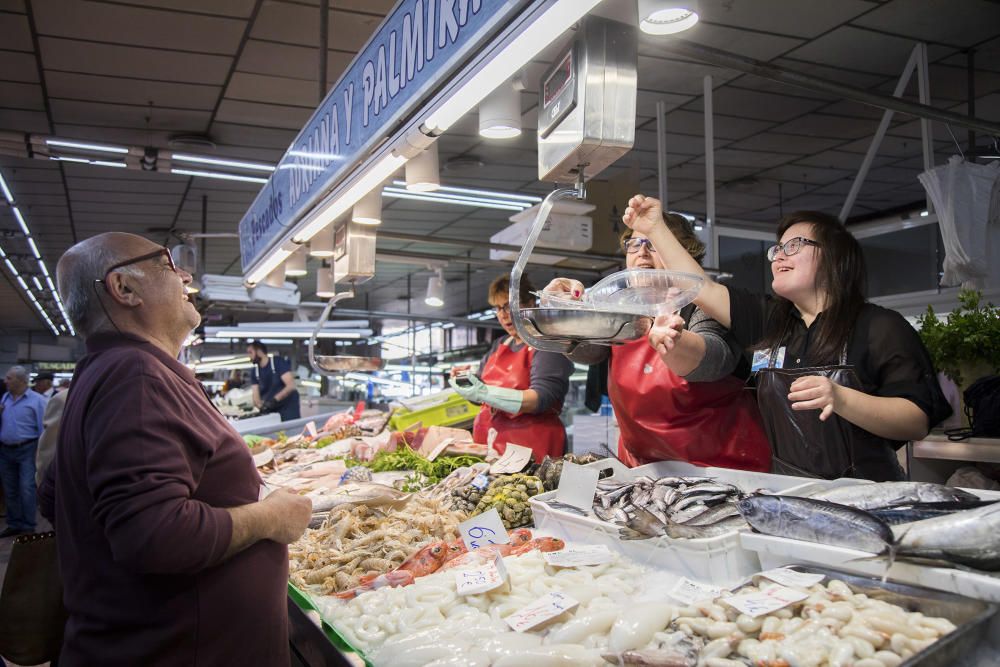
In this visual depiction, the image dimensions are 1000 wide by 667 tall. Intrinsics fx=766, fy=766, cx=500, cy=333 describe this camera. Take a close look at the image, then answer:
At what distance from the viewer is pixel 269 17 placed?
554 cm

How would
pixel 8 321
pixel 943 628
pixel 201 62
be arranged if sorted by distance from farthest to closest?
1. pixel 8 321
2. pixel 201 62
3. pixel 943 628

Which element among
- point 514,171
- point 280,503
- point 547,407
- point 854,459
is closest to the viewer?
point 280,503

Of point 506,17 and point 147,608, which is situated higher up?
point 506,17

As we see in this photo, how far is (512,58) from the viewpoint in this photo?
192 cm

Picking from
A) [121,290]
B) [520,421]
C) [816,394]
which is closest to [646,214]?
[816,394]

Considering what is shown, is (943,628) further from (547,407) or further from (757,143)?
(757,143)

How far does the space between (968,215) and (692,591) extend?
4855 mm

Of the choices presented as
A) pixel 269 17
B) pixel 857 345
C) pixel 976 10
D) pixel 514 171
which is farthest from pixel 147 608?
pixel 514 171

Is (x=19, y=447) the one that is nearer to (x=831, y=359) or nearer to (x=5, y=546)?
(x=5, y=546)

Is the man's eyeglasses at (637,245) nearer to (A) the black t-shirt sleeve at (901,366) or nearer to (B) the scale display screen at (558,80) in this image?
(A) the black t-shirt sleeve at (901,366)

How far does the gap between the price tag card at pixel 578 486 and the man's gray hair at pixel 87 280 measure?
141 cm

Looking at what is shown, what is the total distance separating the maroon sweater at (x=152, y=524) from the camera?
5.53 feet

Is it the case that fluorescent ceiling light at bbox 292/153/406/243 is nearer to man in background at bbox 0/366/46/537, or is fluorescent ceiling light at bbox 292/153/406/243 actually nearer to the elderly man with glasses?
the elderly man with glasses

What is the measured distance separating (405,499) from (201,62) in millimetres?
4642
